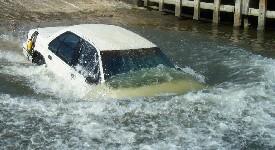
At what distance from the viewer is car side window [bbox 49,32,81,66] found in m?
9.51

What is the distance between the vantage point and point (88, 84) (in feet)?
28.6

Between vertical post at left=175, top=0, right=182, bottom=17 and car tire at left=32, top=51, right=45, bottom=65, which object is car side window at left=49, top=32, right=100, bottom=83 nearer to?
car tire at left=32, top=51, right=45, bottom=65

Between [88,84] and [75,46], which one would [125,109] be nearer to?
[88,84]

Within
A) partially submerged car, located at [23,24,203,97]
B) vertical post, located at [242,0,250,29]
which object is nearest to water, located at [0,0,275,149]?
→ partially submerged car, located at [23,24,203,97]

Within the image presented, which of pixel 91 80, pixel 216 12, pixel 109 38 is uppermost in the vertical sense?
pixel 109 38

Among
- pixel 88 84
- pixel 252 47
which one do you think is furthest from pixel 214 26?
pixel 88 84

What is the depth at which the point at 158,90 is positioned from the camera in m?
8.61

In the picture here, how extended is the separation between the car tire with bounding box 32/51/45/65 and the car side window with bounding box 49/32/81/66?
41 cm

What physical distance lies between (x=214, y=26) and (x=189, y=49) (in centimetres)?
539

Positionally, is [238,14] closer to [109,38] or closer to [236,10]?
[236,10]

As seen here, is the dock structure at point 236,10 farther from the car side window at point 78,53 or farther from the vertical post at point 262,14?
the car side window at point 78,53

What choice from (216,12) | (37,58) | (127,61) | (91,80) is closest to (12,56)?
(37,58)

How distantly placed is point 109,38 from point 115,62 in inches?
29.1

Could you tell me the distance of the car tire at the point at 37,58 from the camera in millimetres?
10441
